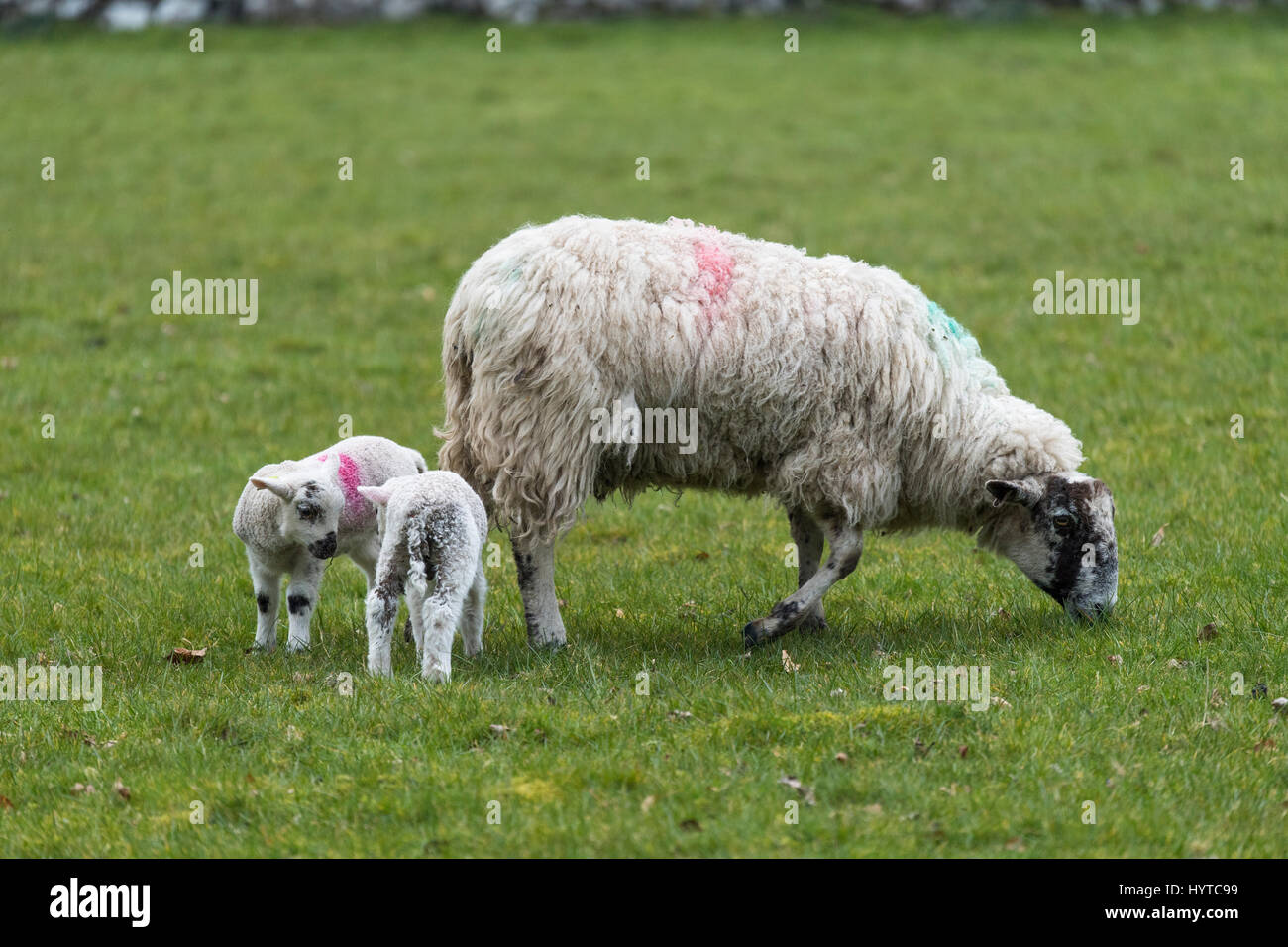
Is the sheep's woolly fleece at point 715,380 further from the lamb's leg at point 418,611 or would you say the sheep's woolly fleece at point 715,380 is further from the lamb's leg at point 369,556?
the lamb's leg at point 418,611

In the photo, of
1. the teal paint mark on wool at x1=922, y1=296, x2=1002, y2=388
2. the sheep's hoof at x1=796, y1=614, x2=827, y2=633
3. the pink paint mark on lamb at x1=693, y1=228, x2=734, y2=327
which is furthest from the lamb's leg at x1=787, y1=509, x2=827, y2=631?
the pink paint mark on lamb at x1=693, y1=228, x2=734, y2=327

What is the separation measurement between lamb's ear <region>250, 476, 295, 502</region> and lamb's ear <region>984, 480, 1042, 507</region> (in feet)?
11.1

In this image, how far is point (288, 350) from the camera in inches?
569

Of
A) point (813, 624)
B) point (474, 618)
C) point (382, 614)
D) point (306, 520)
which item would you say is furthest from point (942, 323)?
point (306, 520)

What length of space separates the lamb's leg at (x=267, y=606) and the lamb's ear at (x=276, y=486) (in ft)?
2.27

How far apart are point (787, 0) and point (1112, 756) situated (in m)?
22.8

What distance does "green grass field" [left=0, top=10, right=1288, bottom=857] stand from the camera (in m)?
5.84

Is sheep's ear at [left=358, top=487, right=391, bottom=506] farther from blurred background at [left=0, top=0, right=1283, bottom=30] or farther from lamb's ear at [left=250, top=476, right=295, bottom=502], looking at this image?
blurred background at [left=0, top=0, right=1283, bottom=30]

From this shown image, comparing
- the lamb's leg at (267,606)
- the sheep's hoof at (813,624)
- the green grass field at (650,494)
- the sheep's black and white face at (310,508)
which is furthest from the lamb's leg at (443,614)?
the sheep's hoof at (813,624)

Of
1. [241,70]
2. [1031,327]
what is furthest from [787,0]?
[1031,327]

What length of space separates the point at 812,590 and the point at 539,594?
139cm

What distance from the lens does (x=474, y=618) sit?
7461 mm

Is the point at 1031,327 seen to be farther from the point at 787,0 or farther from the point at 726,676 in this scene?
the point at 787,0

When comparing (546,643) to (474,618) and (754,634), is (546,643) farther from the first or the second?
(754,634)
